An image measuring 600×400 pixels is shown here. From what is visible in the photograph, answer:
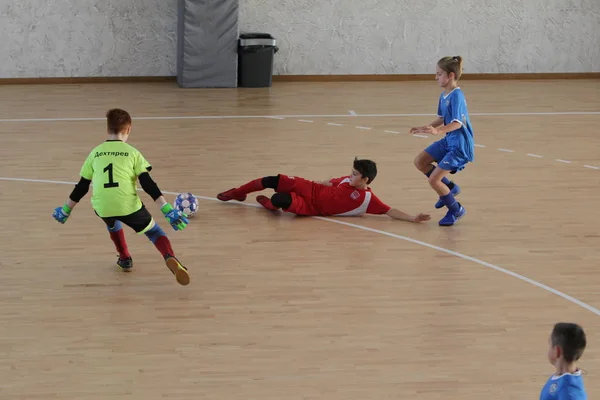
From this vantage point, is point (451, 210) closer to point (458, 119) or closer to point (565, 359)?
point (458, 119)

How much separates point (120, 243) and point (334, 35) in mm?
9204

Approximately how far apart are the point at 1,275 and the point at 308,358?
2.55 m

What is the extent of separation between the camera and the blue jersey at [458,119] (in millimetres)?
7867

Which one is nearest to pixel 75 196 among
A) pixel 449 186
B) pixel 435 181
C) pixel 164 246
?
pixel 164 246

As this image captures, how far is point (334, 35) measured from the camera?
15305mm

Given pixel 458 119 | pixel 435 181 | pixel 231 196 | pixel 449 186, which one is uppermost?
pixel 458 119

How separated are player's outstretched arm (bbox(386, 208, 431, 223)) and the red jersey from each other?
0.16 ft

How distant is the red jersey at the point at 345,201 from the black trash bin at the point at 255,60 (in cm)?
669

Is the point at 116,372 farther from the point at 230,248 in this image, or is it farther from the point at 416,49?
the point at 416,49

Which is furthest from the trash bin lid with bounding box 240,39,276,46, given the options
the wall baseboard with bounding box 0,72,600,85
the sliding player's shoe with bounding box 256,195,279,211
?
the sliding player's shoe with bounding box 256,195,279,211

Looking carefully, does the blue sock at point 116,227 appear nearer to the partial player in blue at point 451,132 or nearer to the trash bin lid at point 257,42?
the partial player in blue at point 451,132

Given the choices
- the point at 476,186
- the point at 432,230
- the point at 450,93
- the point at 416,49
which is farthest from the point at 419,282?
the point at 416,49

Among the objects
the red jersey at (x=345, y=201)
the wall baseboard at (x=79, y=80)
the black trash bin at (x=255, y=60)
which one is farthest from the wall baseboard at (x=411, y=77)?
the red jersey at (x=345, y=201)

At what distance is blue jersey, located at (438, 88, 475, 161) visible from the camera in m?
7.87
